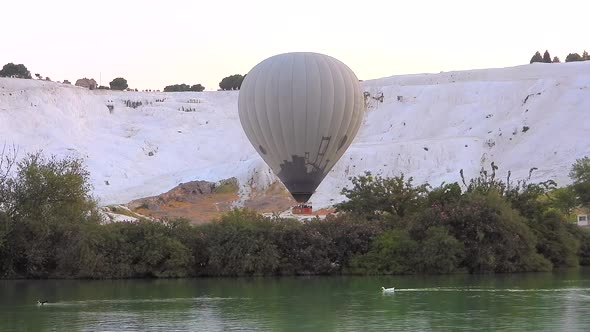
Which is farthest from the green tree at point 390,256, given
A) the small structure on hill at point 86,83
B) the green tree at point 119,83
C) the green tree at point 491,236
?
the green tree at point 119,83

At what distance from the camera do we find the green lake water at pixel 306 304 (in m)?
29.2

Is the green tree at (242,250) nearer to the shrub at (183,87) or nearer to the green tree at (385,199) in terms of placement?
the green tree at (385,199)

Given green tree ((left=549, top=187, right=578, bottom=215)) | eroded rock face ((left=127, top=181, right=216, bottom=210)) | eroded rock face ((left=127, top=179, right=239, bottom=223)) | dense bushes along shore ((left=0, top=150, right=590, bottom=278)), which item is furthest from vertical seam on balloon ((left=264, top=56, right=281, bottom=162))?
eroded rock face ((left=127, top=181, right=216, bottom=210))

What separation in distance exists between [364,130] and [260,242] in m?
57.5

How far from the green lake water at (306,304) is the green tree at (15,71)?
90.6m

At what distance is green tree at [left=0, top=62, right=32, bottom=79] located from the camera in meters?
131

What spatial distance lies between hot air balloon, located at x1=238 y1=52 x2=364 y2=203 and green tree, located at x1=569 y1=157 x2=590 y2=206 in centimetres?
2079

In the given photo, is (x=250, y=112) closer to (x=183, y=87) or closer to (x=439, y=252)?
(x=439, y=252)

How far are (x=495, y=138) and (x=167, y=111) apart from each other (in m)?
35.4

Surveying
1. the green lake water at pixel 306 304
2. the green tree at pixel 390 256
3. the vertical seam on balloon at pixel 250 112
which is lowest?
the green lake water at pixel 306 304

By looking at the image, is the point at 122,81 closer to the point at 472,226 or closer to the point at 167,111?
the point at 167,111

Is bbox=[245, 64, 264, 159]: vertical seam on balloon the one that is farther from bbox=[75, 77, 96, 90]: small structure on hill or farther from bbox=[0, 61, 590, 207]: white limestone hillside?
bbox=[75, 77, 96, 90]: small structure on hill

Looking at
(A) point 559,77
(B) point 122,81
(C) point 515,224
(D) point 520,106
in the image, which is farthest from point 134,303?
(B) point 122,81

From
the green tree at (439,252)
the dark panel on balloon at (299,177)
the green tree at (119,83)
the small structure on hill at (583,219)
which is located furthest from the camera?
the green tree at (119,83)
